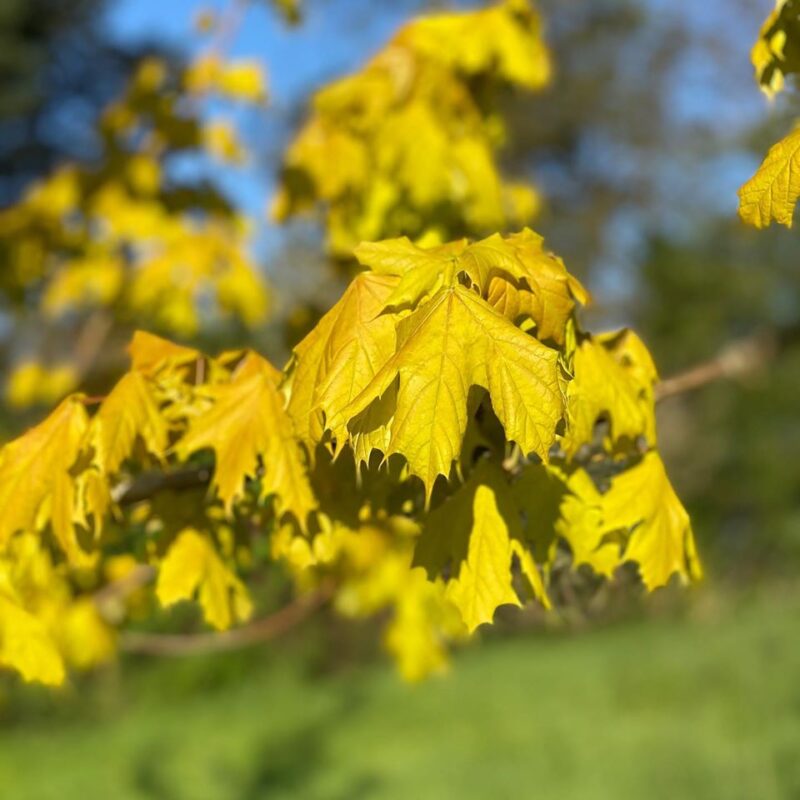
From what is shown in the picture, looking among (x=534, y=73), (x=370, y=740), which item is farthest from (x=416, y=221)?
(x=370, y=740)

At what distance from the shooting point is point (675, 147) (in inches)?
640

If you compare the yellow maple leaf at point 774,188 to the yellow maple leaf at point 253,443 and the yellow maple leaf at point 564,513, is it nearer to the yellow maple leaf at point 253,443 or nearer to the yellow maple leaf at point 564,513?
the yellow maple leaf at point 564,513

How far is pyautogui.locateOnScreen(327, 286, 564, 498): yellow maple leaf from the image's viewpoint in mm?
879

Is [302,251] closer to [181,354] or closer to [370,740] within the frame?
[370,740]

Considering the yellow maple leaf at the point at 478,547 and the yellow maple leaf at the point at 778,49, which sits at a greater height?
the yellow maple leaf at the point at 778,49

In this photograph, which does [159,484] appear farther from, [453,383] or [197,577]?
[453,383]

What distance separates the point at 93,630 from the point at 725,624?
736cm

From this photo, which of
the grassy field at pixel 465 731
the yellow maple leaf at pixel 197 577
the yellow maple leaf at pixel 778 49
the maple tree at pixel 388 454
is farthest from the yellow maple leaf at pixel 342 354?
the grassy field at pixel 465 731

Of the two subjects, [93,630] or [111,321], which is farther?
[111,321]

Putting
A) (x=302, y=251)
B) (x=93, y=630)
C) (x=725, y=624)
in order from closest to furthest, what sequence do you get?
1. (x=93, y=630)
2. (x=725, y=624)
3. (x=302, y=251)

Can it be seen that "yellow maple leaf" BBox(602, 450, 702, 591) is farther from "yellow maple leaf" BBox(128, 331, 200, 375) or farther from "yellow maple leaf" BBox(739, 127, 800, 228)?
"yellow maple leaf" BBox(128, 331, 200, 375)

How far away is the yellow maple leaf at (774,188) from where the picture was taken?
98cm

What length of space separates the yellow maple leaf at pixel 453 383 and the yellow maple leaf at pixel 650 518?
28 centimetres

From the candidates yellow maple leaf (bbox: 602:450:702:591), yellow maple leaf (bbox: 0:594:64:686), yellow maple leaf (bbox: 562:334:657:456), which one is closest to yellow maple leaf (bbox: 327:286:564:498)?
yellow maple leaf (bbox: 562:334:657:456)
